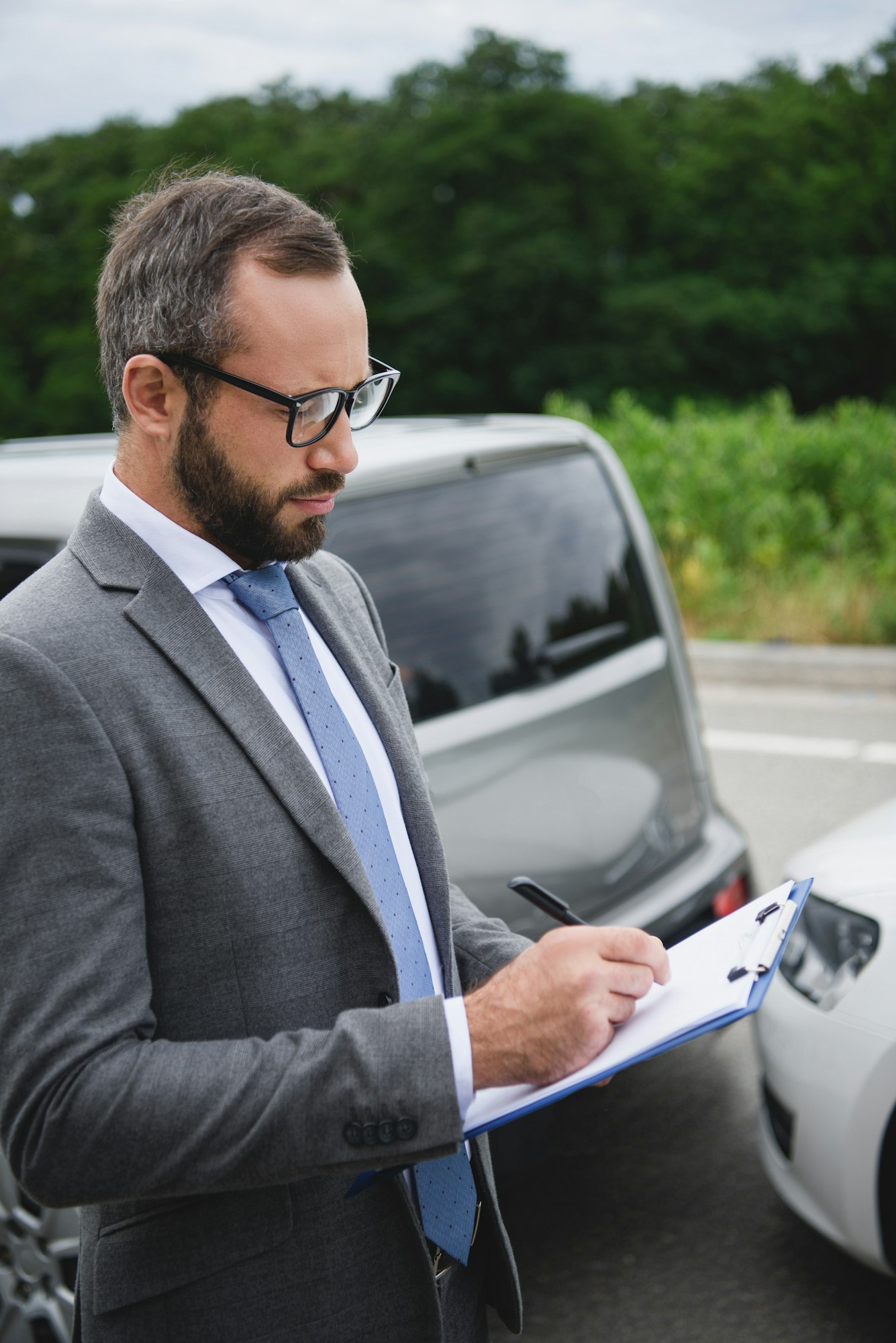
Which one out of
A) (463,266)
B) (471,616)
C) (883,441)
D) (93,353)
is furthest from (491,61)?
(471,616)

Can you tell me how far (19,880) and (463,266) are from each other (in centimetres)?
3025

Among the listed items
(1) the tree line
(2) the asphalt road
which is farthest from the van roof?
(1) the tree line

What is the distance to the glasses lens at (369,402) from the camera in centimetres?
142

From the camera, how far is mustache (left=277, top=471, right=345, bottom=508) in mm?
1290

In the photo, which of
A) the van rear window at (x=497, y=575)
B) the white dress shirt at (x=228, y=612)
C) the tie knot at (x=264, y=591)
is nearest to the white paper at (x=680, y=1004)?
the white dress shirt at (x=228, y=612)

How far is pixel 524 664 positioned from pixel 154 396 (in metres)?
1.60

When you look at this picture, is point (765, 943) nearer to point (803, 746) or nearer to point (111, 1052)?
point (111, 1052)

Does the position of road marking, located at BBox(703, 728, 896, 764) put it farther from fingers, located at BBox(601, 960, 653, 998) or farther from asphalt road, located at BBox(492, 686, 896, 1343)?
fingers, located at BBox(601, 960, 653, 998)

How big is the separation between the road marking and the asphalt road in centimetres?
279

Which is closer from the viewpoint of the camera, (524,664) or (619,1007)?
(619,1007)

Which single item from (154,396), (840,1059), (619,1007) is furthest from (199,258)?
(840,1059)

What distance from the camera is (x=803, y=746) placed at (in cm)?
647

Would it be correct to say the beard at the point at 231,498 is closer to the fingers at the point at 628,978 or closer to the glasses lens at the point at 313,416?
the glasses lens at the point at 313,416

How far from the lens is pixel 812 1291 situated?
2.61 m
